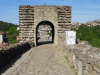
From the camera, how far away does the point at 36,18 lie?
14797mm

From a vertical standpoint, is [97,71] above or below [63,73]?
above

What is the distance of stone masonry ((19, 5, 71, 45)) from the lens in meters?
14.8

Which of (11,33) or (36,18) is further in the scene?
(11,33)

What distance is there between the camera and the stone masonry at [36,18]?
14.8m

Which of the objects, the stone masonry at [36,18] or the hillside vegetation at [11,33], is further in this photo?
the hillside vegetation at [11,33]

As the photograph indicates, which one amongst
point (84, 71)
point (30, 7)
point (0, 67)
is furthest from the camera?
point (30, 7)

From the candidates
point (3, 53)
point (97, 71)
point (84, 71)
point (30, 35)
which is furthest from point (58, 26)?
point (97, 71)

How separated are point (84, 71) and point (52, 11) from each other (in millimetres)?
11674

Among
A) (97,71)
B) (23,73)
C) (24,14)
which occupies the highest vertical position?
(24,14)

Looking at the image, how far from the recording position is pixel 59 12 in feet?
49.3

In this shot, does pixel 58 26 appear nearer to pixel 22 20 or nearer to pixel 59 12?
pixel 59 12

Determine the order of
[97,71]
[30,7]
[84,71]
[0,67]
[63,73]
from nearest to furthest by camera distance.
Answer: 1. [97,71]
2. [84,71]
3. [63,73]
4. [0,67]
5. [30,7]

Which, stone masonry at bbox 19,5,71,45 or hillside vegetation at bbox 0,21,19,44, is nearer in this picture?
stone masonry at bbox 19,5,71,45

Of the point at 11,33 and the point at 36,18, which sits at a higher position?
the point at 36,18
